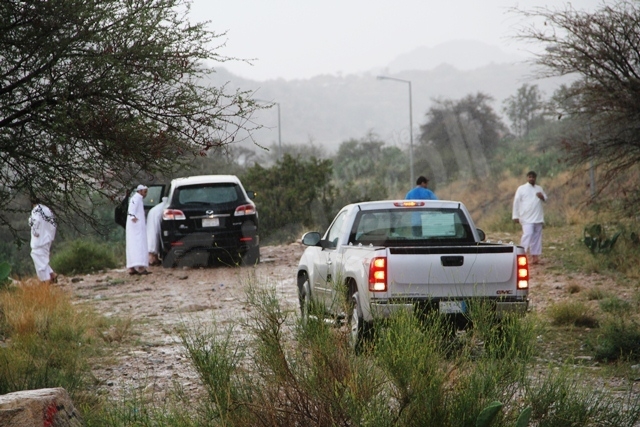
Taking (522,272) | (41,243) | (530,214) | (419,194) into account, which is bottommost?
(522,272)

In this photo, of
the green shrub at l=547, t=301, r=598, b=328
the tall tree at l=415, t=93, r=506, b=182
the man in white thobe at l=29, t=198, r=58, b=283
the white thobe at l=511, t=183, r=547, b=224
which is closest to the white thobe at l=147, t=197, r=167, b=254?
the man in white thobe at l=29, t=198, r=58, b=283

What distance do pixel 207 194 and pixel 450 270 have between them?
11.7 meters

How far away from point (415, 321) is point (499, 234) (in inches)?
890

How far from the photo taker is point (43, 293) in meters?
13.6

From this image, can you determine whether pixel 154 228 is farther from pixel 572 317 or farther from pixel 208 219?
pixel 572 317

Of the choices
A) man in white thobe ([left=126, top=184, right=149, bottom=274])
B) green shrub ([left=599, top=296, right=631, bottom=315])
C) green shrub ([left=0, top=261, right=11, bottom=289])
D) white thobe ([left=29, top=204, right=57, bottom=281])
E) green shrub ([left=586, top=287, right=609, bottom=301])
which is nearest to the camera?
green shrub ([left=599, top=296, right=631, bottom=315])

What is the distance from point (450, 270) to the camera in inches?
367

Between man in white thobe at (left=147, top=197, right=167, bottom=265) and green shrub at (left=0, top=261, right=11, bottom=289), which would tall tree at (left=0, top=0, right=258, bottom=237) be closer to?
green shrub at (left=0, top=261, right=11, bottom=289)

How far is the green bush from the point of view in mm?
23578

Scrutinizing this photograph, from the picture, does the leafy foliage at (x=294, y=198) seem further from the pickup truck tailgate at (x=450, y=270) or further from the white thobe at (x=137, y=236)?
the pickup truck tailgate at (x=450, y=270)

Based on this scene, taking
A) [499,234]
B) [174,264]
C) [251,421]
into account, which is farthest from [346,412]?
[499,234]

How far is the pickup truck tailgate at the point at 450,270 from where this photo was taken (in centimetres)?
922

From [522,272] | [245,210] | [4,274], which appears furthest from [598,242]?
[4,274]

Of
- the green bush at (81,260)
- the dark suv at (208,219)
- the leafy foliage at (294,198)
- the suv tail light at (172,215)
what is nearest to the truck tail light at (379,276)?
the dark suv at (208,219)
